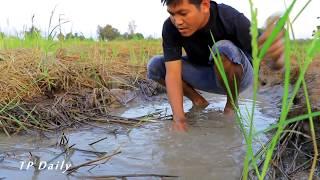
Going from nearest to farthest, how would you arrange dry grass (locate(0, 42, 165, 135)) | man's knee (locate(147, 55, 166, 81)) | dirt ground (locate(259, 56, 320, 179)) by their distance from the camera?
dirt ground (locate(259, 56, 320, 179)) < dry grass (locate(0, 42, 165, 135)) < man's knee (locate(147, 55, 166, 81))

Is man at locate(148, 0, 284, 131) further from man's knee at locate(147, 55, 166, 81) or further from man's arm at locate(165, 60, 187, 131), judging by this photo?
man's knee at locate(147, 55, 166, 81)

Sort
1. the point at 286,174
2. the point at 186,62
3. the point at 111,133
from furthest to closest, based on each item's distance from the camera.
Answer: the point at 186,62, the point at 111,133, the point at 286,174

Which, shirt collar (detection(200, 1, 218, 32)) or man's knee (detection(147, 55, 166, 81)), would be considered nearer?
shirt collar (detection(200, 1, 218, 32))

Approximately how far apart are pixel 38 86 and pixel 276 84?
212cm

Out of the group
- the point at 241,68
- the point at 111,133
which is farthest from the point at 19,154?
the point at 241,68

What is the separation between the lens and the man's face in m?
1.92

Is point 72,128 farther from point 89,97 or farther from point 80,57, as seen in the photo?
point 80,57

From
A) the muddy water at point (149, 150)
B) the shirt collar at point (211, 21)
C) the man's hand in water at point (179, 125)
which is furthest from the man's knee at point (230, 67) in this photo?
the man's hand in water at point (179, 125)

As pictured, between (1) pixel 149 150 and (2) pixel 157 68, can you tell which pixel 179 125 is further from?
(2) pixel 157 68

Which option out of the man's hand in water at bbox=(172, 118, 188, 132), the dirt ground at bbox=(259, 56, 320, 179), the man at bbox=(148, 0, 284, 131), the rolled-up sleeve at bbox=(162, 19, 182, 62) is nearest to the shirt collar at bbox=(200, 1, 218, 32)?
the man at bbox=(148, 0, 284, 131)

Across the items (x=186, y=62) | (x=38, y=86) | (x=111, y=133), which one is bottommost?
(x=111, y=133)

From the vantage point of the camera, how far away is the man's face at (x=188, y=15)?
192 centimetres

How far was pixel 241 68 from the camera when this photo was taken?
7.43 ft

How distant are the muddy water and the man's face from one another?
1.76 ft
